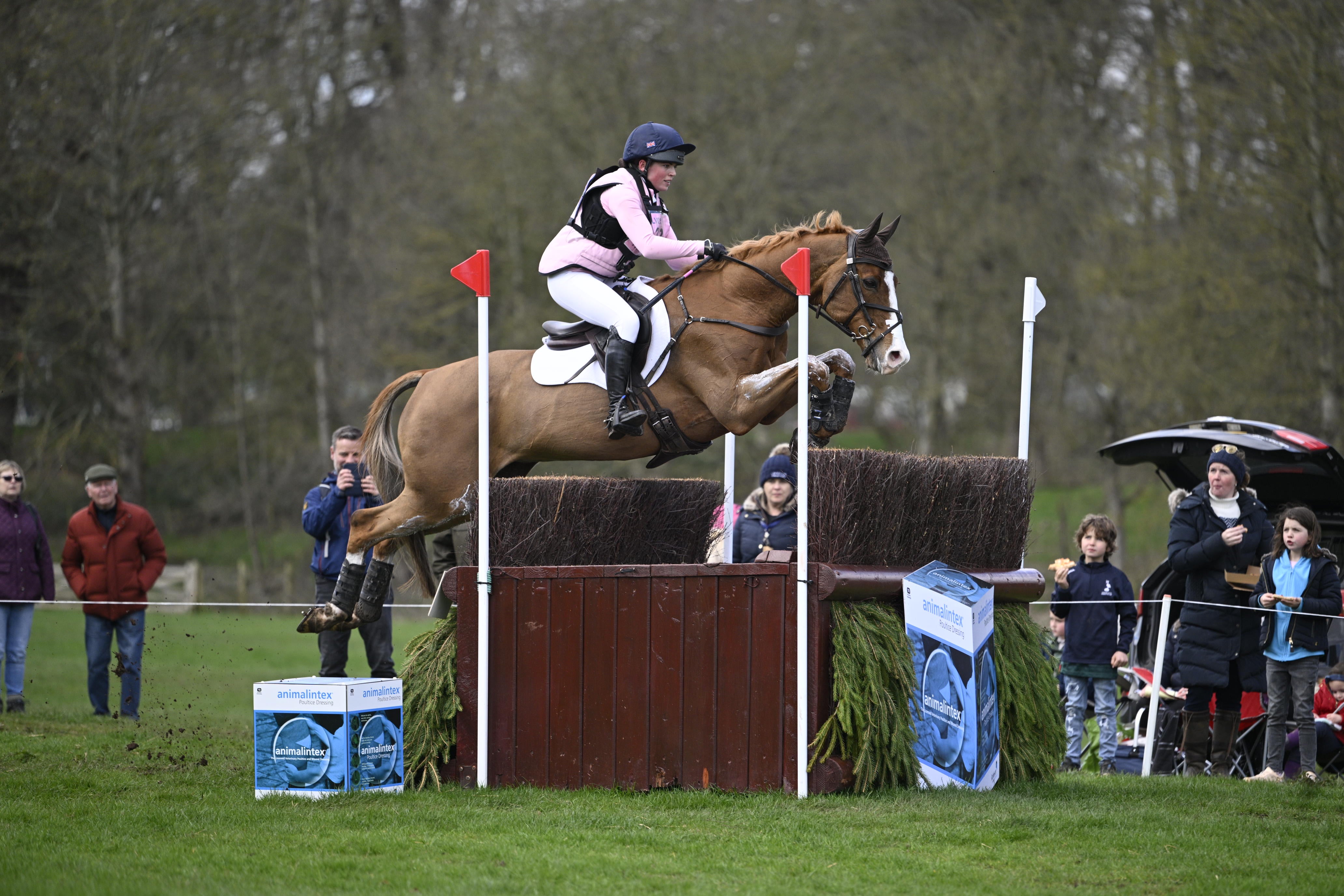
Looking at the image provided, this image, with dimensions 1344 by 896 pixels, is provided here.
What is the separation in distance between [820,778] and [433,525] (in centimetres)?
248

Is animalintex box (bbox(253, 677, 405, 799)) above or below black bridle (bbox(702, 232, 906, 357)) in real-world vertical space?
below

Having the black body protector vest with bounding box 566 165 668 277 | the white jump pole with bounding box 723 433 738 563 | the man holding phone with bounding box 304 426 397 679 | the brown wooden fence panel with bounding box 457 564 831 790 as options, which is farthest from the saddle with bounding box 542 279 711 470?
the man holding phone with bounding box 304 426 397 679

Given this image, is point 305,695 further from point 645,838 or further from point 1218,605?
point 1218,605

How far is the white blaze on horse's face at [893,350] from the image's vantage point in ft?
19.2

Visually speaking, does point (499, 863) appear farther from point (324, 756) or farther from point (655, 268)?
point (655, 268)

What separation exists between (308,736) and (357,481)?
8.53ft

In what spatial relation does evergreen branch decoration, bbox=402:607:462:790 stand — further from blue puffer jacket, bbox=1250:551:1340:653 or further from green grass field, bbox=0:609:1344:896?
blue puffer jacket, bbox=1250:551:1340:653

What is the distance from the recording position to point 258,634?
58.2ft

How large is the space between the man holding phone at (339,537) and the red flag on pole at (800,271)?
323cm

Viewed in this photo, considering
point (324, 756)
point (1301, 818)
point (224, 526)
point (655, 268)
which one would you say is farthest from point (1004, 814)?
point (224, 526)

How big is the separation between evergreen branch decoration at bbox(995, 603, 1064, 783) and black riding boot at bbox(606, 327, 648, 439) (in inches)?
76.8

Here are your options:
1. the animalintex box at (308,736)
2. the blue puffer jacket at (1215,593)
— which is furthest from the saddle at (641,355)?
the blue puffer jacket at (1215,593)

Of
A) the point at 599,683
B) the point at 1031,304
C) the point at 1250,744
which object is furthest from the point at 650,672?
the point at 1250,744

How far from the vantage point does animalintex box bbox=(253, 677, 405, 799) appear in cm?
556
